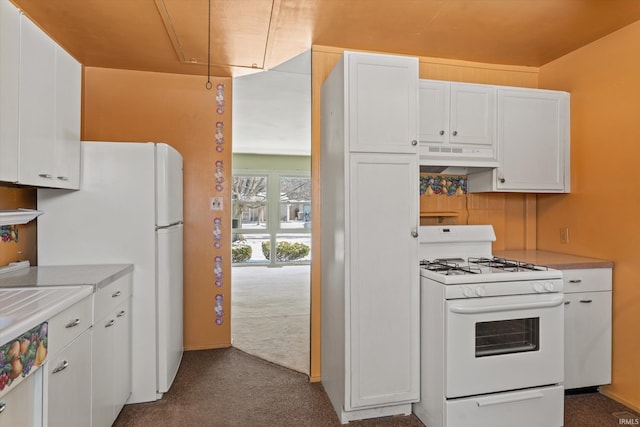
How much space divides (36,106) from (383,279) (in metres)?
2.06

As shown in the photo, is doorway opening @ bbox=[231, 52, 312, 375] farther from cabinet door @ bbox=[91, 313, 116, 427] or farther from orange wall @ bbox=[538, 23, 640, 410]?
orange wall @ bbox=[538, 23, 640, 410]

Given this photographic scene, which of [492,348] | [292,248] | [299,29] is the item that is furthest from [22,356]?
→ [292,248]

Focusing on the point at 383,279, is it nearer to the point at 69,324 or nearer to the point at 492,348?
the point at 492,348

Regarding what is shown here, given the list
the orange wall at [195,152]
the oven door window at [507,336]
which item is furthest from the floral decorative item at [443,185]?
the orange wall at [195,152]

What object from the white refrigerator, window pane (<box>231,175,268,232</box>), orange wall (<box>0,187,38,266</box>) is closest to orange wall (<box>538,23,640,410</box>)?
the white refrigerator

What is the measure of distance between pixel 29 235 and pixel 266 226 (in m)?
6.51

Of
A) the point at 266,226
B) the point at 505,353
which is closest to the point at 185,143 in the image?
the point at 505,353

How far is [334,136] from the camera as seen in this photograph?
2447 millimetres

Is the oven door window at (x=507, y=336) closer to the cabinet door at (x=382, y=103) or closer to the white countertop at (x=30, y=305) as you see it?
the cabinet door at (x=382, y=103)

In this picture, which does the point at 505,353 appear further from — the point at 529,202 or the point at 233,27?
the point at 233,27

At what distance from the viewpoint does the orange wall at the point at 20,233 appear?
2174 mm

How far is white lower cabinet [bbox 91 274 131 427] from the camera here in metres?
1.86

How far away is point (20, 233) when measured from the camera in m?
2.33

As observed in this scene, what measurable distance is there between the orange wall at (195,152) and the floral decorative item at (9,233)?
1.32 metres
